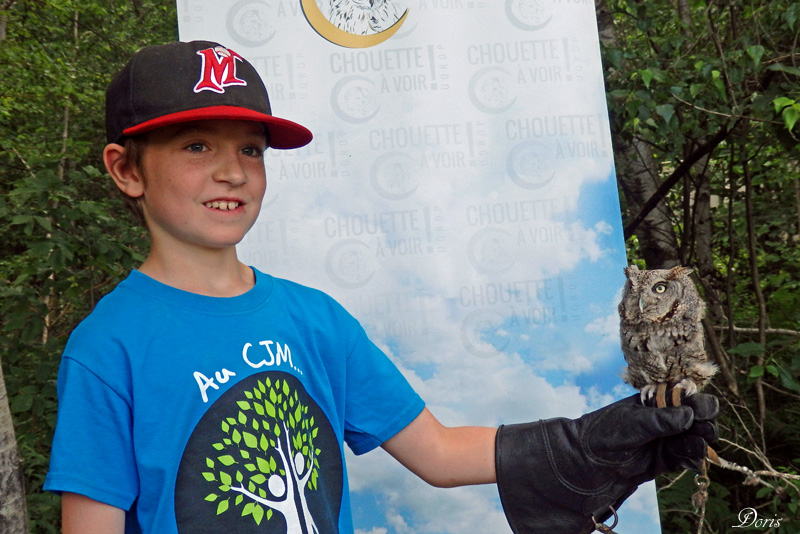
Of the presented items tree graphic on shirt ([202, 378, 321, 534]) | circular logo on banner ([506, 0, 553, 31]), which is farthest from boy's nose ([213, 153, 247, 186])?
circular logo on banner ([506, 0, 553, 31])

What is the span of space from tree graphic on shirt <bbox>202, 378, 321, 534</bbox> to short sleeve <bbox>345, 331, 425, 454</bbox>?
198mm

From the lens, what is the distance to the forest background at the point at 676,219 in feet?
8.21

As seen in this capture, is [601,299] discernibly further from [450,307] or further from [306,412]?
[306,412]

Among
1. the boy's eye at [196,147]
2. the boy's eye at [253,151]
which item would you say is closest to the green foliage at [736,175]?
the boy's eye at [253,151]

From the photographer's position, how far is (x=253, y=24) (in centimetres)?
221

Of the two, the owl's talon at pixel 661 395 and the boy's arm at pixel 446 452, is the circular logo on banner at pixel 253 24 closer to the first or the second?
the boy's arm at pixel 446 452

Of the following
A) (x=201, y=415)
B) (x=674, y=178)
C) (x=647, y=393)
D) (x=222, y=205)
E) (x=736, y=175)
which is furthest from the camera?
(x=736, y=175)

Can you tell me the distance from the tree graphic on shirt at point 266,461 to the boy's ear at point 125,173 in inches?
17.1

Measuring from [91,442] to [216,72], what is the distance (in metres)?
0.67

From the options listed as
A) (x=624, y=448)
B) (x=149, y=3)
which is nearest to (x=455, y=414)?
(x=624, y=448)

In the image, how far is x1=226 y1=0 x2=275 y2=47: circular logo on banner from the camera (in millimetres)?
2201

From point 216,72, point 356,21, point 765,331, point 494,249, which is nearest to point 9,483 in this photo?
point 216,72

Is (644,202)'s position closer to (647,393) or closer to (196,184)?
(647,393)

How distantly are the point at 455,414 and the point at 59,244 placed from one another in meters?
1.48
